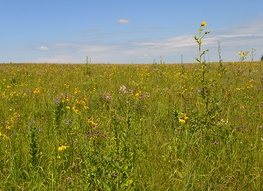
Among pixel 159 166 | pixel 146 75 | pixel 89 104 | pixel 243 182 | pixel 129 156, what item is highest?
pixel 146 75

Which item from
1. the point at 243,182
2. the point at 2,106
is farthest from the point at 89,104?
the point at 243,182

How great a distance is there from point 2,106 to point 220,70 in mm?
8908

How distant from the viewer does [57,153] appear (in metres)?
2.58

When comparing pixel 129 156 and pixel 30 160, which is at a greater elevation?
pixel 129 156

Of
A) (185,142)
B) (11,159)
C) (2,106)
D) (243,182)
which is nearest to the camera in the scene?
(243,182)

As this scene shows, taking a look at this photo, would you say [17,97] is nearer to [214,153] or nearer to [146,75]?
[214,153]

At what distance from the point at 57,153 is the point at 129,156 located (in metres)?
1.15

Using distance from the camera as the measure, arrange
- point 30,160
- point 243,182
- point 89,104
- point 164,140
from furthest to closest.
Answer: point 89,104
point 164,140
point 30,160
point 243,182

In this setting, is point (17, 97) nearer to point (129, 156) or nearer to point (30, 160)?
point (30, 160)

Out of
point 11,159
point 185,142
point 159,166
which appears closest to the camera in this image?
point 159,166

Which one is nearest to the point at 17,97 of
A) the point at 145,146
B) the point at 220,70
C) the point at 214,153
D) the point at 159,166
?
the point at 145,146

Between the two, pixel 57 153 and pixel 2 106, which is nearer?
pixel 57 153

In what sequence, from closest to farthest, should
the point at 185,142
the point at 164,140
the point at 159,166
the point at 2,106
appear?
the point at 159,166
the point at 185,142
the point at 164,140
the point at 2,106

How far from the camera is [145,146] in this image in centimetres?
272
